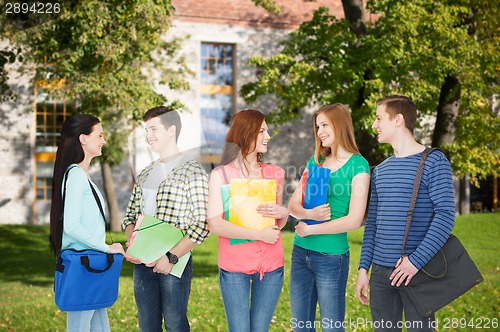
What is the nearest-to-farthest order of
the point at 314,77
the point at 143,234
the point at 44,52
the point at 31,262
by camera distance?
the point at 143,234, the point at 44,52, the point at 314,77, the point at 31,262

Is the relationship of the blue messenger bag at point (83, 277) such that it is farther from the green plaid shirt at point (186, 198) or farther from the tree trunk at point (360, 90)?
the tree trunk at point (360, 90)

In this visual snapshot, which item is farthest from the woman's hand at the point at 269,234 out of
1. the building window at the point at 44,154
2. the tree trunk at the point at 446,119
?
the building window at the point at 44,154

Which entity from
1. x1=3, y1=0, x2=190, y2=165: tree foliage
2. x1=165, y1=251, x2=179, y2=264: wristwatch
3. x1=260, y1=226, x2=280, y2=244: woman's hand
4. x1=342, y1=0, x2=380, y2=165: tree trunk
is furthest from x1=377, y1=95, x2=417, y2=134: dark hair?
x1=342, y1=0, x2=380, y2=165: tree trunk

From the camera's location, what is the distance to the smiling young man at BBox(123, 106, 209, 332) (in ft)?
14.2

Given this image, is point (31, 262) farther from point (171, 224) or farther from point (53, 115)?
point (171, 224)

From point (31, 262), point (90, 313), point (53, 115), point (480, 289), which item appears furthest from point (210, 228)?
point (53, 115)

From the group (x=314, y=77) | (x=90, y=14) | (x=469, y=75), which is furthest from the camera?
(x=314, y=77)

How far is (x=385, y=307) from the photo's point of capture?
4398 mm

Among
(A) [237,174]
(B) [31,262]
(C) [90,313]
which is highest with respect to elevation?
(A) [237,174]

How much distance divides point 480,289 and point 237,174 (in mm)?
8669

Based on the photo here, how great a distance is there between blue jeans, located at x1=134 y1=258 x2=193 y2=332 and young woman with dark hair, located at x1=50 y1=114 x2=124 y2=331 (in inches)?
10.8

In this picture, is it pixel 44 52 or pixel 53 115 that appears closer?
pixel 44 52

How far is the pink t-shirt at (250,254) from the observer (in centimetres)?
435

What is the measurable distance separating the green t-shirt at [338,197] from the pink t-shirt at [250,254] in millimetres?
368
